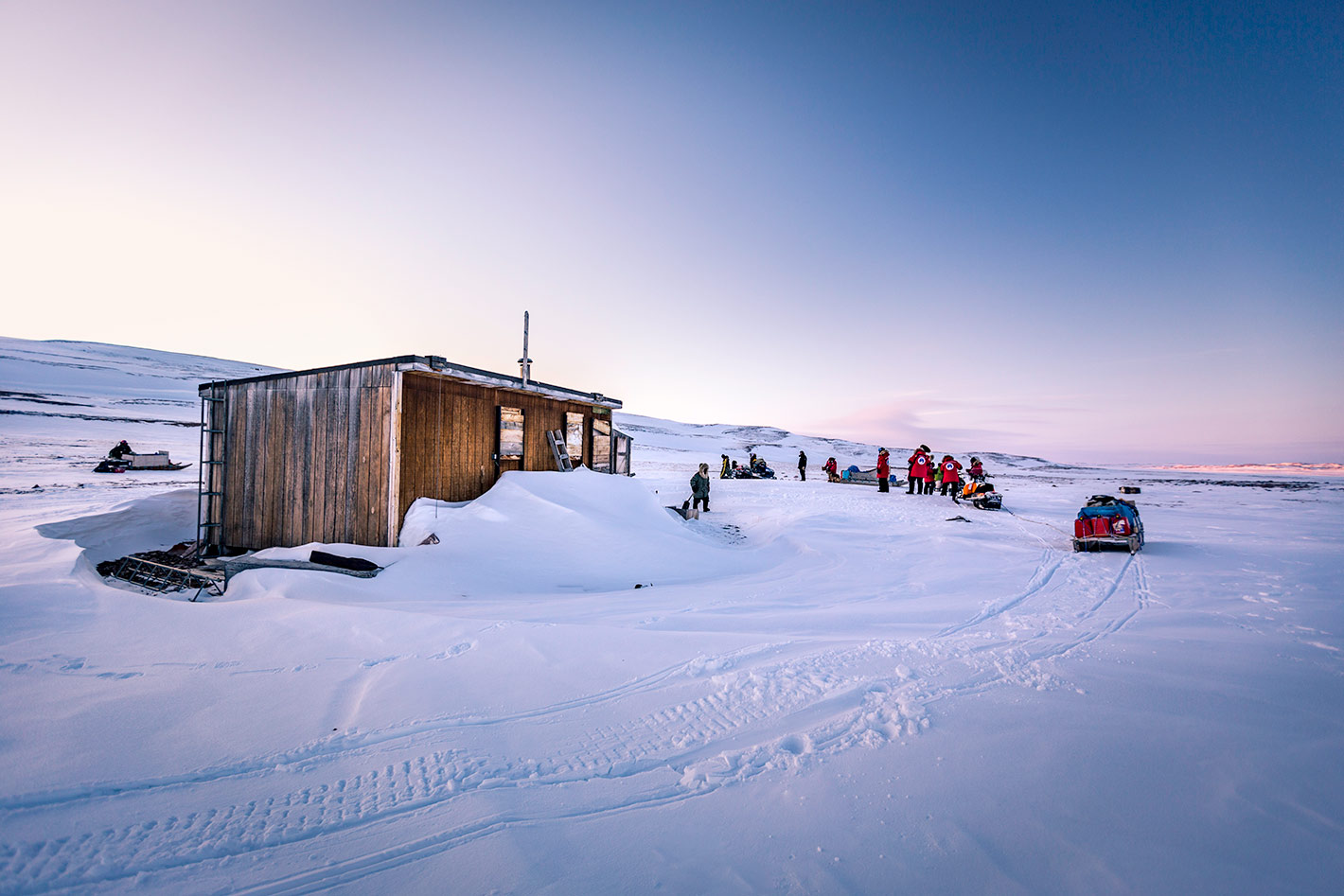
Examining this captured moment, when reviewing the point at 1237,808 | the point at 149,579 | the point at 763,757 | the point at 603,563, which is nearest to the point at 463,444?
the point at 603,563

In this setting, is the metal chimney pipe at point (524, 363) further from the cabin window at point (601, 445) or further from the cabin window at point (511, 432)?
the cabin window at point (601, 445)

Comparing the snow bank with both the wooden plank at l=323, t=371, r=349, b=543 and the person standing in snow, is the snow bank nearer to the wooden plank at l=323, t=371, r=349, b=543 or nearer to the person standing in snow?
the wooden plank at l=323, t=371, r=349, b=543

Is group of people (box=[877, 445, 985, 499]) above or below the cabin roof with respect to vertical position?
below

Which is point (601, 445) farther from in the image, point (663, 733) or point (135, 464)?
point (135, 464)

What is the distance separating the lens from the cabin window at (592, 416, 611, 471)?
592 inches

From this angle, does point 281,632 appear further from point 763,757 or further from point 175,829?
point 763,757

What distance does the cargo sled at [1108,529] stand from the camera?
10.0m

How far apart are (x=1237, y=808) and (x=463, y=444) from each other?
10.6 m

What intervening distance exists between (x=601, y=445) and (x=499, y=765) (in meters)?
12.6

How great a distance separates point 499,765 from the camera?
3.01 m

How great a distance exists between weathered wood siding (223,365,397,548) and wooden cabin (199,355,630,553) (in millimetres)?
17

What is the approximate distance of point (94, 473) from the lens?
60.4 ft

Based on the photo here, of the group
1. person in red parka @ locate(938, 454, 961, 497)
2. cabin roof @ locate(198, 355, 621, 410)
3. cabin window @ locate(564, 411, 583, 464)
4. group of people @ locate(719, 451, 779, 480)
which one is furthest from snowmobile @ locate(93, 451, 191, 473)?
person in red parka @ locate(938, 454, 961, 497)

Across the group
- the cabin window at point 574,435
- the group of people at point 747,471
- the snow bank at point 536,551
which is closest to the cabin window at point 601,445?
the cabin window at point 574,435
